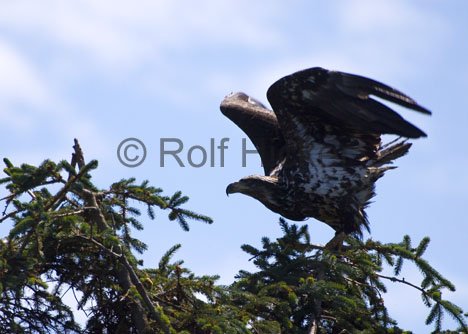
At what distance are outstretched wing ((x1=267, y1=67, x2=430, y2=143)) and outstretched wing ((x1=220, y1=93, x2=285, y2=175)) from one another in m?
0.96

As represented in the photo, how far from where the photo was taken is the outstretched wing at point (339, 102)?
8.84 meters

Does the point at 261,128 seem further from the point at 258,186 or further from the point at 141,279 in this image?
the point at 141,279

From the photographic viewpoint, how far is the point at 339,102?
9312mm

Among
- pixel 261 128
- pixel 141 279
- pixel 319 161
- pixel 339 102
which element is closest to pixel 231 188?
pixel 319 161

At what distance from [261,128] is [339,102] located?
1.99 m

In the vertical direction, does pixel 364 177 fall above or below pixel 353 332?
above

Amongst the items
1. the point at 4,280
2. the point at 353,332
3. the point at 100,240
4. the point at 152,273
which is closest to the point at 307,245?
the point at 353,332

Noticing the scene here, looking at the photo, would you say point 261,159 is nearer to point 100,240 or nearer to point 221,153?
point 221,153

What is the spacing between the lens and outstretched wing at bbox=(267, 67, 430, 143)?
8844mm

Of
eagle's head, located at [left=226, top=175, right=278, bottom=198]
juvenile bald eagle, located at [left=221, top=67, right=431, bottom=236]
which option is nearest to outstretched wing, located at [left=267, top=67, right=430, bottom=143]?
juvenile bald eagle, located at [left=221, top=67, right=431, bottom=236]

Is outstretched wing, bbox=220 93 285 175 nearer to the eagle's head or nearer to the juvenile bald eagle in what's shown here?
the juvenile bald eagle

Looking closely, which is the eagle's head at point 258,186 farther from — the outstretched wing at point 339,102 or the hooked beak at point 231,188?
the outstretched wing at point 339,102

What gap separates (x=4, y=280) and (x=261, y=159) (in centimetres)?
510

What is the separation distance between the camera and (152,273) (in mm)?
7336
